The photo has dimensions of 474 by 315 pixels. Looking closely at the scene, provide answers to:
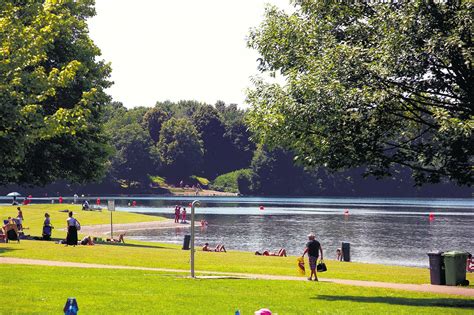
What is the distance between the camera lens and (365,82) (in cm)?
2416

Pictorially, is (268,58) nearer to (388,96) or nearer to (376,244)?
(388,96)

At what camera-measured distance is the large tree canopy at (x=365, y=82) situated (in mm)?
23656

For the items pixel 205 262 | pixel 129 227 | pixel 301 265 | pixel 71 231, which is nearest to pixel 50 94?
pixel 301 265

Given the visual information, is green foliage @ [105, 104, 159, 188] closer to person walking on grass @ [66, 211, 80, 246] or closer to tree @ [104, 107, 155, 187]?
tree @ [104, 107, 155, 187]

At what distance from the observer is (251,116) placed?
90.9 ft

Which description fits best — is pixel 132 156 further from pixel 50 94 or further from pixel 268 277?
pixel 50 94

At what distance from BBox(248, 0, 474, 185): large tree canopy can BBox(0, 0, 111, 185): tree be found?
6.80 meters

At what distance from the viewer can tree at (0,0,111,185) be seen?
2214 cm

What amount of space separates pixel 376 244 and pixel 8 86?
1740 inches

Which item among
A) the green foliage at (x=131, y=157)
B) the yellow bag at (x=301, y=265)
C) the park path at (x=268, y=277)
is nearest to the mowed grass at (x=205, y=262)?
the park path at (x=268, y=277)

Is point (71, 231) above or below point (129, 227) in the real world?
above

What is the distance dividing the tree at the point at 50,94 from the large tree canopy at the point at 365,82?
680 cm

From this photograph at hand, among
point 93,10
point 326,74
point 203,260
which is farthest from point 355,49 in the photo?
point 93,10

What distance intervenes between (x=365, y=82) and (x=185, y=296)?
8.29m
